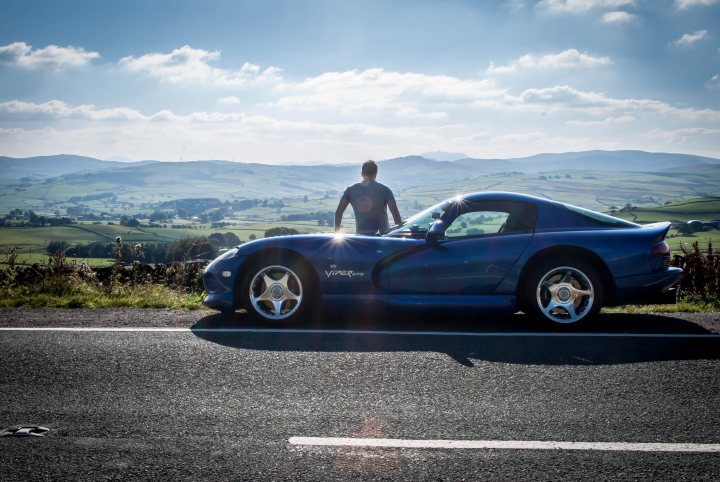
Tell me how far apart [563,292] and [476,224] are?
1.15 m

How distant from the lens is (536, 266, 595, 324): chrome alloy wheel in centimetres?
643

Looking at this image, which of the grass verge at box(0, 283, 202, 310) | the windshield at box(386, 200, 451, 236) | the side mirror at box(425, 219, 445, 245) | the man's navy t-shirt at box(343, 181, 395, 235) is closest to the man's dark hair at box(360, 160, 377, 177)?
the man's navy t-shirt at box(343, 181, 395, 235)

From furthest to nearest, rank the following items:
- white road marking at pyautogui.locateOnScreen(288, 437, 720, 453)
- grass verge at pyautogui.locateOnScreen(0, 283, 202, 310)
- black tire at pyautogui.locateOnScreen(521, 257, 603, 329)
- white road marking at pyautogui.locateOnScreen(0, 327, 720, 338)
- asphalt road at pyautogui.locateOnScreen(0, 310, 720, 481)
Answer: grass verge at pyautogui.locateOnScreen(0, 283, 202, 310), black tire at pyautogui.locateOnScreen(521, 257, 603, 329), white road marking at pyautogui.locateOnScreen(0, 327, 720, 338), white road marking at pyautogui.locateOnScreen(288, 437, 720, 453), asphalt road at pyautogui.locateOnScreen(0, 310, 720, 481)

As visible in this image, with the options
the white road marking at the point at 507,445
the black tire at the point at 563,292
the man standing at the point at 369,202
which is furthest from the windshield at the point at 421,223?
the white road marking at the point at 507,445

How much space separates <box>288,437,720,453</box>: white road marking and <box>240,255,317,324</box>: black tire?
330cm

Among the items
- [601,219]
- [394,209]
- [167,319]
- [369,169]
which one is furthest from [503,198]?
[167,319]

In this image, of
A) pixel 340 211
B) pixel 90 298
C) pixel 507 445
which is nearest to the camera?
pixel 507 445

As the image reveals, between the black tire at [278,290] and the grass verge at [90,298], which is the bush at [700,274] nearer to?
the black tire at [278,290]

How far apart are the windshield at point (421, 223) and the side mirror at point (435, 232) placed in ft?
1.10

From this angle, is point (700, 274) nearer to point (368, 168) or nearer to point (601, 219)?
point (601, 219)

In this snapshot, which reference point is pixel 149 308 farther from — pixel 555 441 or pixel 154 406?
pixel 555 441

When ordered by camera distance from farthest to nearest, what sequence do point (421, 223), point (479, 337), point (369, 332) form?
point (421, 223)
point (369, 332)
point (479, 337)

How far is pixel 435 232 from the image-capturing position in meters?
6.46

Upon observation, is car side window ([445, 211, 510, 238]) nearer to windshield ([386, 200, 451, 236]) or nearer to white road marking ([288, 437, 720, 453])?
windshield ([386, 200, 451, 236])
